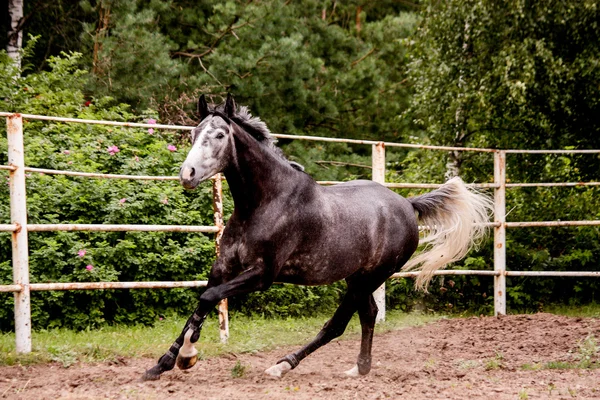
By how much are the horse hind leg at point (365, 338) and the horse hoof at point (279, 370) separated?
1.62 feet

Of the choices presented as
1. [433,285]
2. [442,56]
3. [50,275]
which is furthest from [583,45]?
[50,275]

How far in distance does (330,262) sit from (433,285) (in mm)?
4307

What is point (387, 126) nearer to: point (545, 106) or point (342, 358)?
point (545, 106)

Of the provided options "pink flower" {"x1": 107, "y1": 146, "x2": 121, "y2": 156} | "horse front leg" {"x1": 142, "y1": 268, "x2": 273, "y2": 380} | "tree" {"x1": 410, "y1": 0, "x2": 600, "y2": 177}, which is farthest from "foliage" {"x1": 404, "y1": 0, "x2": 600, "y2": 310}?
"horse front leg" {"x1": 142, "y1": 268, "x2": 273, "y2": 380}

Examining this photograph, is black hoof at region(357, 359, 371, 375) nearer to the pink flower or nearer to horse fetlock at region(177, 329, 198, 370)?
horse fetlock at region(177, 329, 198, 370)

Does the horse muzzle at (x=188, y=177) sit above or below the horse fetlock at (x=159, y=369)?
above

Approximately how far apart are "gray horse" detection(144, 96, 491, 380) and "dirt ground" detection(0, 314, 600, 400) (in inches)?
10.0

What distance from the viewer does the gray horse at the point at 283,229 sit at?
4.54 metres

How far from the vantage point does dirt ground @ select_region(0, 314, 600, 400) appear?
14.1 ft

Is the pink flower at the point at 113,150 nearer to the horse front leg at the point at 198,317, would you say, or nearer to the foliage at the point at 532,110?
the horse front leg at the point at 198,317

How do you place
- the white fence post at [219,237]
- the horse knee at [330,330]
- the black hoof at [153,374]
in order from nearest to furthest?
the black hoof at [153,374] < the horse knee at [330,330] < the white fence post at [219,237]

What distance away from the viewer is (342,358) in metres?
6.06

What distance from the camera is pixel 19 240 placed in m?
5.22

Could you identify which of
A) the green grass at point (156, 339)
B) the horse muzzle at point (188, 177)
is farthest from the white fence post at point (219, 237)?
the horse muzzle at point (188, 177)
